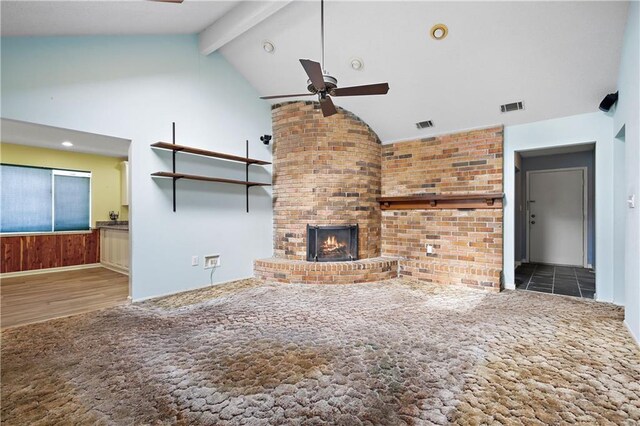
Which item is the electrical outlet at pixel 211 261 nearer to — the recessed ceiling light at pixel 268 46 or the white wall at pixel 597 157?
the recessed ceiling light at pixel 268 46

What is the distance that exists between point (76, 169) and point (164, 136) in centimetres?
323

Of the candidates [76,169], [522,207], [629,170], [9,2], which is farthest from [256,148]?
[522,207]

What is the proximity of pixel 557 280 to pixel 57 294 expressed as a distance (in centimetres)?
699

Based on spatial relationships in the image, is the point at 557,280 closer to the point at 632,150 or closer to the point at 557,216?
the point at 557,216

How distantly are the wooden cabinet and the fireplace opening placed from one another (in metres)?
3.24

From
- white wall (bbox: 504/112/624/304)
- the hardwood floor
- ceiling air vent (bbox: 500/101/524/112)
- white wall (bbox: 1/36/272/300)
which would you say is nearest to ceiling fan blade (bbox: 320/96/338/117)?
white wall (bbox: 1/36/272/300)

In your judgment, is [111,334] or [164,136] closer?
[111,334]

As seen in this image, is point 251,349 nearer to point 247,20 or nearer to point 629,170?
point 247,20

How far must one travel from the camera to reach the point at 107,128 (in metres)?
3.21

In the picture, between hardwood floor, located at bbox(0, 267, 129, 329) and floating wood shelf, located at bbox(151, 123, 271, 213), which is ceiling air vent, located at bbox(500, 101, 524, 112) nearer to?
floating wood shelf, located at bbox(151, 123, 271, 213)

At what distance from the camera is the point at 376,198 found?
4988 mm

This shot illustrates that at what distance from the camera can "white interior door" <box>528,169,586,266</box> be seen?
5.69 m

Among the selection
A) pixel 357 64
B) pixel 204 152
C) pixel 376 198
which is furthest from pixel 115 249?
pixel 357 64

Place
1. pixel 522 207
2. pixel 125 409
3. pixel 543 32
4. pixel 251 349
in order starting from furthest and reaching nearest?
pixel 522 207, pixel 543 32, pixel 251 349, pixel 125 409
